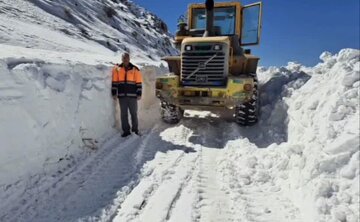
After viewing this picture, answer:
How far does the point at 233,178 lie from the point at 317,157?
1.33 meters

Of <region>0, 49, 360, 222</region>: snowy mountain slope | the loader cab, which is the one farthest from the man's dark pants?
the loader cab

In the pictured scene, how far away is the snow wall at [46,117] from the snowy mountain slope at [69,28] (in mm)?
622

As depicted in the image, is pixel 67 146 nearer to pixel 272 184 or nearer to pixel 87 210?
pixel 87 210

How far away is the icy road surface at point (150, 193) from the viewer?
4031mm

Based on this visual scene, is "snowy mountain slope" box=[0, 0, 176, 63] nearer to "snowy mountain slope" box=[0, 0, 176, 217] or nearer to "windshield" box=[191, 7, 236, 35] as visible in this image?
"snowy mountain slope" box=[0, 0, 176, 217]

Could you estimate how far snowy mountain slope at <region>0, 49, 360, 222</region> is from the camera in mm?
3828

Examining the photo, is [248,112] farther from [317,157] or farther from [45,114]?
[45,114]

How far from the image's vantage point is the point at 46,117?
5.44 metres

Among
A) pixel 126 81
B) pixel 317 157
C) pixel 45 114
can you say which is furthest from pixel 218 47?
pixel 317 157

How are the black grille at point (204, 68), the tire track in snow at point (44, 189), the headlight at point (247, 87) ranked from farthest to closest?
the black grille at point (204, 68), the headlight at point (247, 87), the tire track in snow at point (44, 189)

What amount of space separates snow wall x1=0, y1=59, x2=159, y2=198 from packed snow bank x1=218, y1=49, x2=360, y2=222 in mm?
2385

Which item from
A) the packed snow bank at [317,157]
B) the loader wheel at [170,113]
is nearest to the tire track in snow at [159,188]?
the packed snow bank at [317,157]

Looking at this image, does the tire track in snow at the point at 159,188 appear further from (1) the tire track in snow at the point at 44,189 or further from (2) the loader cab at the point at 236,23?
(2) the loader cab at the point at 236,23

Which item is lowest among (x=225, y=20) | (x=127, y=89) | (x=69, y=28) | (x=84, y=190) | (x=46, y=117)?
(x=84, y=190)
